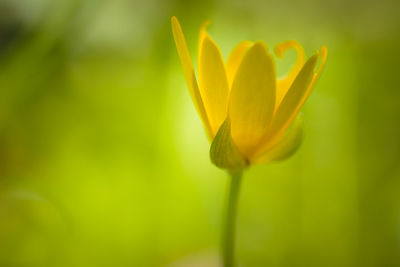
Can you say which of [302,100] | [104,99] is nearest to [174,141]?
A: [104,99]

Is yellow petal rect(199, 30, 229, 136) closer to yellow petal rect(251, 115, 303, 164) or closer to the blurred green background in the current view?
yellow petal rect(251, 115, 303, 164)

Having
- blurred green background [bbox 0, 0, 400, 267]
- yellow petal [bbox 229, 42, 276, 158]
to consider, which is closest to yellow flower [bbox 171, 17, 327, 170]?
yellow petal [bbox 229, 42, 276, 158]

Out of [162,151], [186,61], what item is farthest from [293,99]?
[162,151]

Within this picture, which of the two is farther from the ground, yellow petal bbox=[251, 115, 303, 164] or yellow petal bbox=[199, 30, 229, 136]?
yellow petal bbox=[199, 30, 229, 136]

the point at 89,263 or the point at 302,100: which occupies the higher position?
the point at 302,100

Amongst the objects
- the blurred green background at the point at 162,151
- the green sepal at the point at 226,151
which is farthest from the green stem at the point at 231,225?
the blurred green background at the point at 162,151

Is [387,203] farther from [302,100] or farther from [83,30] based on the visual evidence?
[83,30]
